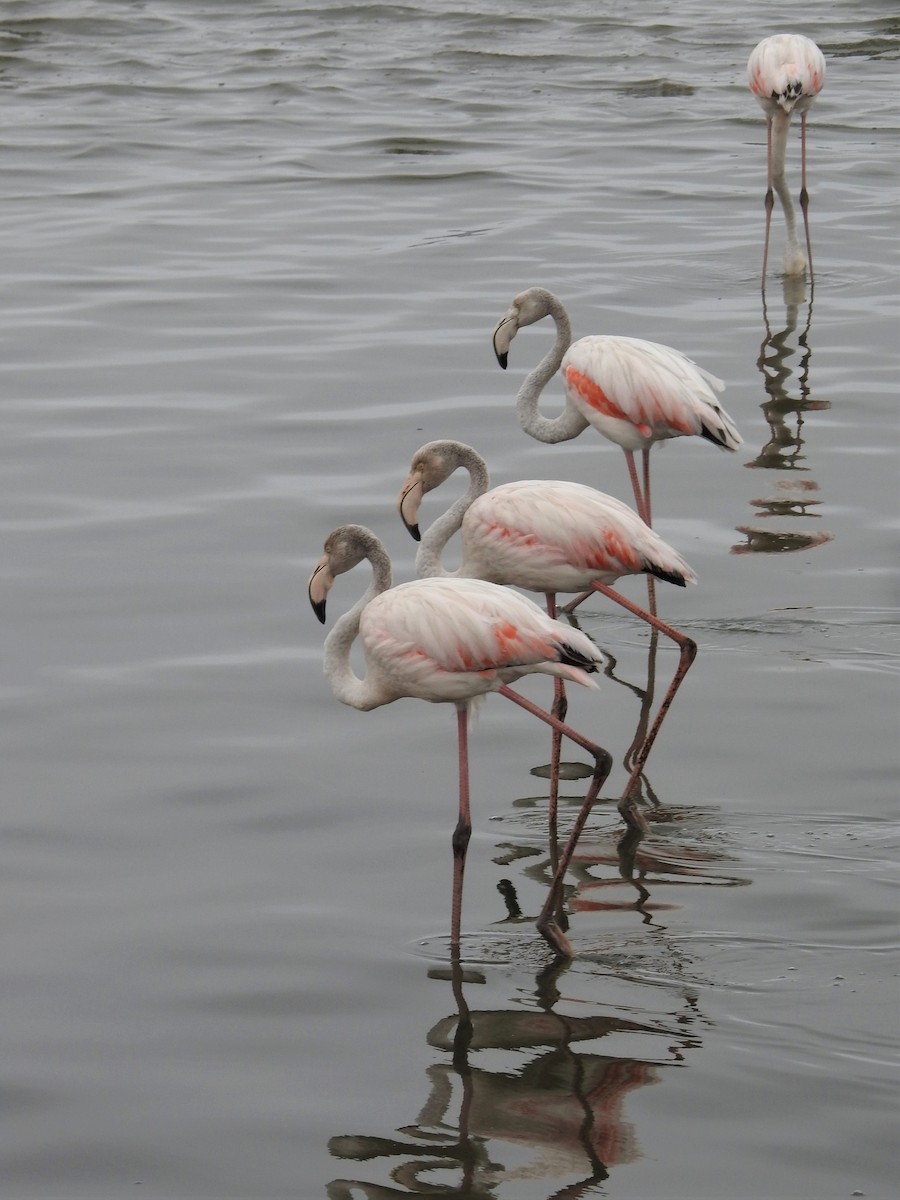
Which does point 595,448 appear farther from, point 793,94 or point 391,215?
point 391,215

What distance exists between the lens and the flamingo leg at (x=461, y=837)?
4.60 metres

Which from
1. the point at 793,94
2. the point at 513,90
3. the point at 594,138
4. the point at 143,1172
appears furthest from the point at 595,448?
the point at 513,90

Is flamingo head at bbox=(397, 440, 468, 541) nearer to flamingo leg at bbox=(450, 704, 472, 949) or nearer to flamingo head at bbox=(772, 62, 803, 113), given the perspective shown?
flamingo leg at bbox=(450, 704, 472, 949)

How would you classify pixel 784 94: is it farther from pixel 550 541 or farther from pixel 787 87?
pixel 550 541

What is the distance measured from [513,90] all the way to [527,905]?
49.4ft

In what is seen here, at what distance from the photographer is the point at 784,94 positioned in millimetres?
11500

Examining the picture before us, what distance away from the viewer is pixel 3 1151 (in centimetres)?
385

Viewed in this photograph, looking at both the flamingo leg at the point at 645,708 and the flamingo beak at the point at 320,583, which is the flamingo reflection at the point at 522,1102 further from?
the flamingo leg at the point at 645,708

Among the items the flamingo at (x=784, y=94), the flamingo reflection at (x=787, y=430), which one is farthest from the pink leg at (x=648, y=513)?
the flamingo at (x=784, y=94)

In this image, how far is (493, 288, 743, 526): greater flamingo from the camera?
6566mm

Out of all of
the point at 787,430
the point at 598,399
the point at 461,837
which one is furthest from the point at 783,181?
the point at 461,837

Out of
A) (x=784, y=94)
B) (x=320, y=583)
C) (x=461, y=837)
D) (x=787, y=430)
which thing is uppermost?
(x=784, y=94)

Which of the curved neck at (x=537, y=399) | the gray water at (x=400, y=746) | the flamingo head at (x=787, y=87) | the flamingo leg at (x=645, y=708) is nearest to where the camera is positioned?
the gray water at (x=400, y=746)

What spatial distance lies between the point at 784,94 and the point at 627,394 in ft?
18.5
